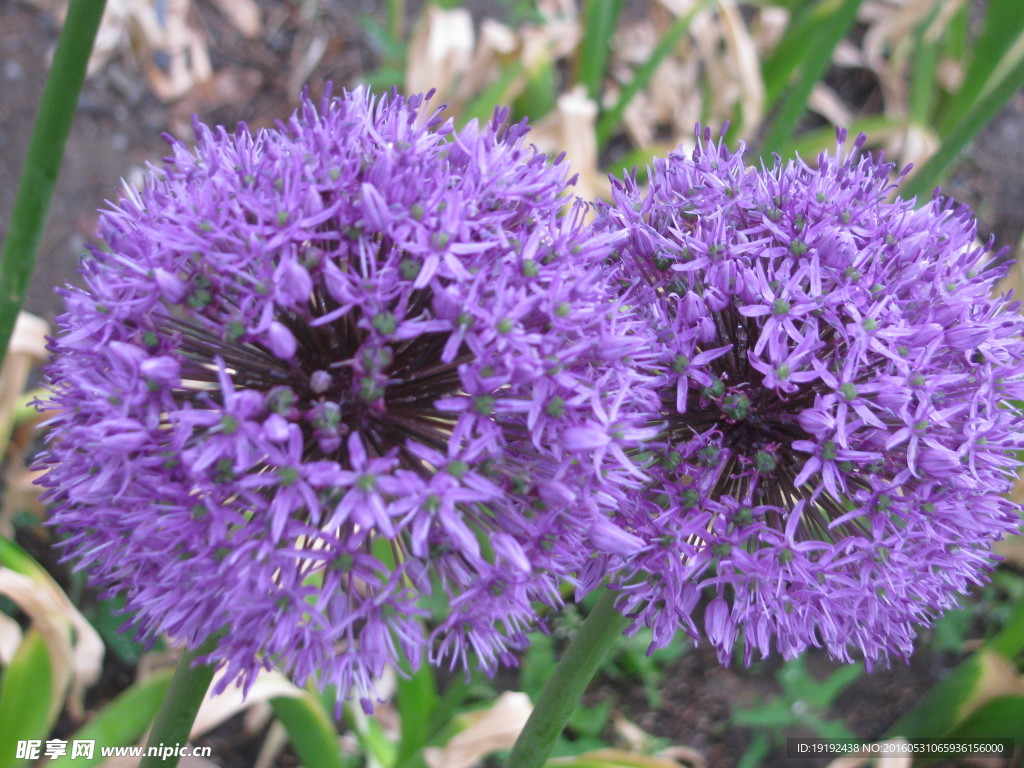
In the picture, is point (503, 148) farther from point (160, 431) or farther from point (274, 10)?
point (274, 10)

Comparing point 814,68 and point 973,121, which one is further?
point 814,68

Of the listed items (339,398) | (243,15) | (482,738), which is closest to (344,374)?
(339,398)

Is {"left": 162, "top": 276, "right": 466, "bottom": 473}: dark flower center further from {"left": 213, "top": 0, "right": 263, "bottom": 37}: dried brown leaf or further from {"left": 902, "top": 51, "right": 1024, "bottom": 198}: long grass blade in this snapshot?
{"left": 213, "top": 0, "right": 263, "bottom": 37}: dried brown leaf

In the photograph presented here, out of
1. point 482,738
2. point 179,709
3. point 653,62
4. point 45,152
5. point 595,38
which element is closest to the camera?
point 179,709

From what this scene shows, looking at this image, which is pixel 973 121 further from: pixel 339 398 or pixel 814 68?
pixel 339 398

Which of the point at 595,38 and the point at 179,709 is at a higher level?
the point at 595,38

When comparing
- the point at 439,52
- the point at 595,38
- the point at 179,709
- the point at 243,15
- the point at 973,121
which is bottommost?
the point at 179,709

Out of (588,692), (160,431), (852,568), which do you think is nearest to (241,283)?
(160,431)

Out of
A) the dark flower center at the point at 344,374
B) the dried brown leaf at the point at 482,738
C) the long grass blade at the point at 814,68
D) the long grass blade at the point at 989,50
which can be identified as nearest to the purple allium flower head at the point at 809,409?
the dark flower center at the point at 344,374
